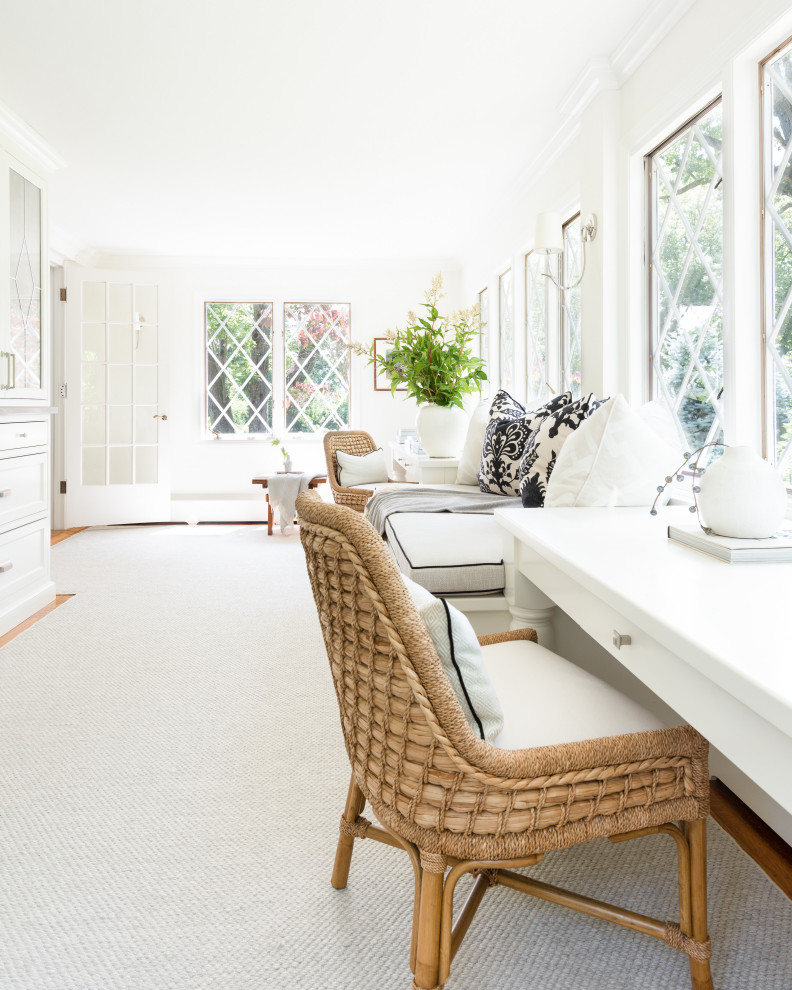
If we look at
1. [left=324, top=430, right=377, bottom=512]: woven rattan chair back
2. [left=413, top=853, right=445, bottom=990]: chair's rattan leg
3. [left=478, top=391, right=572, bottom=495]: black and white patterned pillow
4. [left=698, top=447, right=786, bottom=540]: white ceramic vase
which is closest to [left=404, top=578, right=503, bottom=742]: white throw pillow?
[left=413, top=853, right=445, bottom=990]: chair's rattan leg

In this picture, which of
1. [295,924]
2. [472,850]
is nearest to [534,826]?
[472,850]

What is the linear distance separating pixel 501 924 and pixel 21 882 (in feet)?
3.21

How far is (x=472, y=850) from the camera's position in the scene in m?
1.01

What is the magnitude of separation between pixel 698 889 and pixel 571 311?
3.39 meters

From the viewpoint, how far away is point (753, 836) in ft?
Answer: 5.45

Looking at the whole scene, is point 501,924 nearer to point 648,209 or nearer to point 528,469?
point 528,469

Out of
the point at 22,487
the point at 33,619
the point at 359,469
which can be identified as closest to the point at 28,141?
the point at 22,487

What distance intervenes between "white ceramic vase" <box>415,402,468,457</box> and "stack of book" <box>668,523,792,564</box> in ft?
10.4

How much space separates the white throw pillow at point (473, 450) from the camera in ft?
13.4

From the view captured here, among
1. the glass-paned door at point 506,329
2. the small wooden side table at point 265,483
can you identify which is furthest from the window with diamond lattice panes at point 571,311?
the small wooden side table at point 265,483

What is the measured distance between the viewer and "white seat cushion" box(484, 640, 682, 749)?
1125mm

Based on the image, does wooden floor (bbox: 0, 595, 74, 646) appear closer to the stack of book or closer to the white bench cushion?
the white bench cushion

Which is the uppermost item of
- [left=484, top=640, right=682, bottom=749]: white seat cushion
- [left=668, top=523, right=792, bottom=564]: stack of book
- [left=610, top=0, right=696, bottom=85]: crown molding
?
[left=610, top=0, right=696, bottom=85]: crown molding

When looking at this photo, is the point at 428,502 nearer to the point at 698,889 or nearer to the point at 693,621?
the point at 698,889
